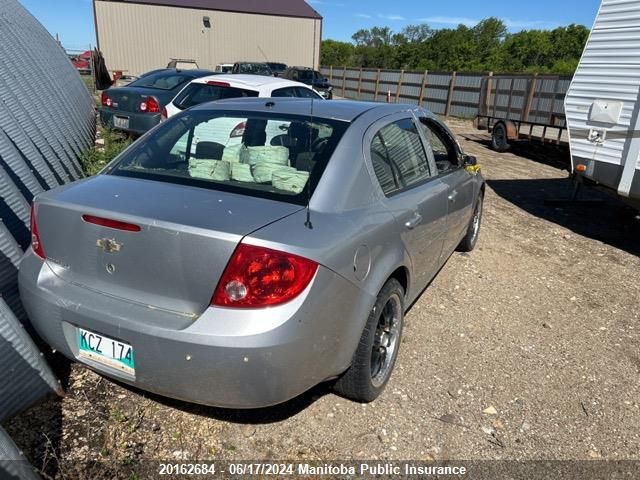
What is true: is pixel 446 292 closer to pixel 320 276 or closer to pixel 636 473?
pixel 636 473

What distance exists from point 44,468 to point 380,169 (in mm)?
2261

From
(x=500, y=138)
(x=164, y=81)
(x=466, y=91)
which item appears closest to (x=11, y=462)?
(x=164, y=81)

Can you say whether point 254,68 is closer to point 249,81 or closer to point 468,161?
point 249,81

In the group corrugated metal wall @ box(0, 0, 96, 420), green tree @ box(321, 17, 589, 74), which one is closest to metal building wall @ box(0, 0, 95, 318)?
corrugated metal wall @ box(0, 0, 96, 420)

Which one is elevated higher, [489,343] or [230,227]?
[230,227]

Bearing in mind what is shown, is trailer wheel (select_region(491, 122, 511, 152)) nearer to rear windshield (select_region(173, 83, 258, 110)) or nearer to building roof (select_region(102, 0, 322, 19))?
rear windshield (select_region(173, 83, 258, 110))

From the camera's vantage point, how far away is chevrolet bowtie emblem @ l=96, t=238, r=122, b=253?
217 centimetres

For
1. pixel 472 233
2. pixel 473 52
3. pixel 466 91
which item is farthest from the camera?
pixel 473 52

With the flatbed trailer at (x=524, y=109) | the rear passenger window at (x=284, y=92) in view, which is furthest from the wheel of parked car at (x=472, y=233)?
the flatbed trailer at (x=524, y=109)

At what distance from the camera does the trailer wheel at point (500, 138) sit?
505 inches

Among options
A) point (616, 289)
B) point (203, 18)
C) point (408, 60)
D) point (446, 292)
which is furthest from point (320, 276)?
point (408, 60)

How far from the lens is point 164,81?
31.5 ft

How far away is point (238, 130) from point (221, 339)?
160 cm

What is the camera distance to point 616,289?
4.86 meters
